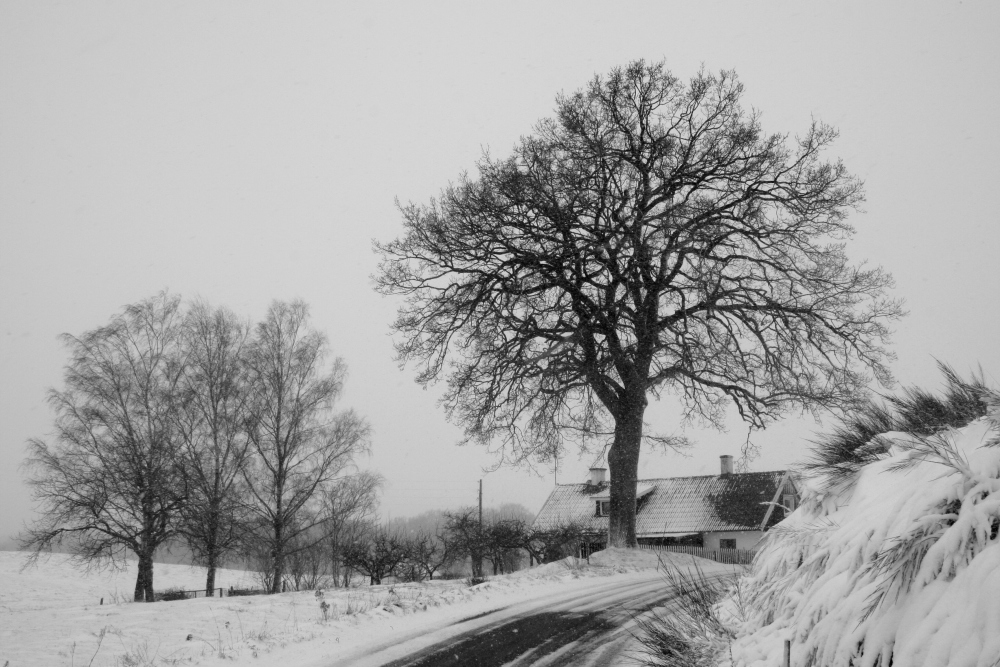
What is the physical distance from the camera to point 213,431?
26.3 m

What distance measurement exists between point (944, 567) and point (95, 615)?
32.1 feet

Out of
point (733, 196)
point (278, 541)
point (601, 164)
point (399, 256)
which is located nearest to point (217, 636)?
point (399, 256)

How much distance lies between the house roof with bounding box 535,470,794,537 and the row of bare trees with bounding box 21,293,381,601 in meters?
19.0

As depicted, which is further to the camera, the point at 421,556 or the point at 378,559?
the point at 421,556

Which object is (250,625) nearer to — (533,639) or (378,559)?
(533,639)

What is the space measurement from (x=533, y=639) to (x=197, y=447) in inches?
894

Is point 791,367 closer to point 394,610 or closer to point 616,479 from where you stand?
point 616,479

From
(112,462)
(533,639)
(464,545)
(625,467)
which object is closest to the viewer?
(533,639)

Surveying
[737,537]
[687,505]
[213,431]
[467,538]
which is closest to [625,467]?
[467,538]

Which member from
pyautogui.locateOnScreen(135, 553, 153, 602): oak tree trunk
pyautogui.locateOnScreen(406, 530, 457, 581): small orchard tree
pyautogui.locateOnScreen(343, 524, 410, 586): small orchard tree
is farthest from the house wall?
pyautogui.locateOnScreen(135, 553, 153, 602): oak tree trunk

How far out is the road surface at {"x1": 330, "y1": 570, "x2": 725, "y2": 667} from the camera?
6453mm

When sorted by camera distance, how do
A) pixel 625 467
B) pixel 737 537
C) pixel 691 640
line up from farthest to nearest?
pixel 737 537, pixel 625 467, pixel 691 640

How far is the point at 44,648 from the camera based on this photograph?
6.94m

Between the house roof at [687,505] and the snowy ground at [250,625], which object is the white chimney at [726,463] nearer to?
the house roof at [687,505]
